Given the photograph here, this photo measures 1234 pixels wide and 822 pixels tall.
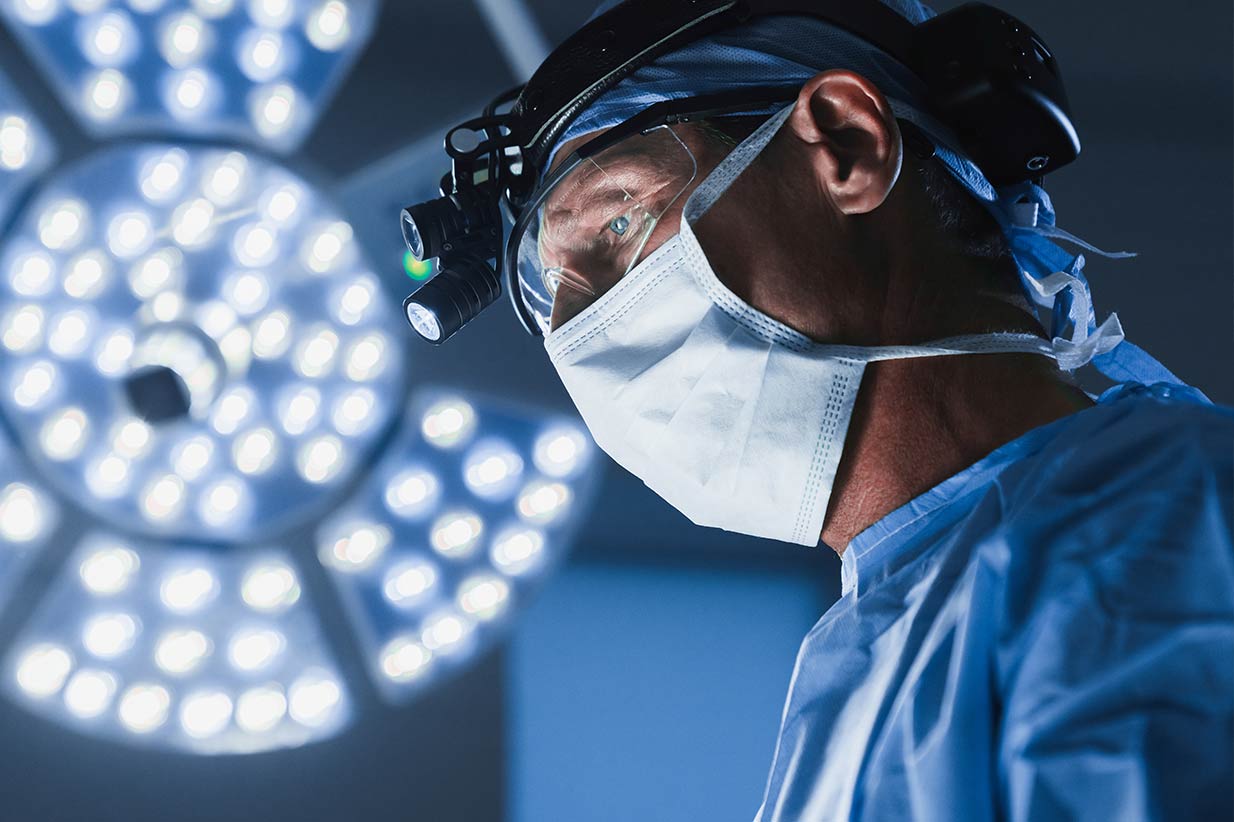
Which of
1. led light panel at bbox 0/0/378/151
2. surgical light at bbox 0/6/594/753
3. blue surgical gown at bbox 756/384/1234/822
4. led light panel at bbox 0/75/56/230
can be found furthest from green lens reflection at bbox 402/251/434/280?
blue surgical gown at bbox 756/384/1234/822

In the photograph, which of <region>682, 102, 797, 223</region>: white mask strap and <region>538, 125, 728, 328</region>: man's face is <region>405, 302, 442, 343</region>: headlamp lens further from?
<region>682, 102, 797, 223</region>: white mask strap

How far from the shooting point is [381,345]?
1705 mm

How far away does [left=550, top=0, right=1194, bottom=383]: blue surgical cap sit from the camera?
3.74 feet

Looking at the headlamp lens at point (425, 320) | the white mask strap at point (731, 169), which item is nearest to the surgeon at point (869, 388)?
the white mask strap at point (731, 169)

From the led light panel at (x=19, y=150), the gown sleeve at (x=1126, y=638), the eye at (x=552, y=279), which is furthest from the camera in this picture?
the led light panel at (x=19, y=150)

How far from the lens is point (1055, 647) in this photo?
0.73 m

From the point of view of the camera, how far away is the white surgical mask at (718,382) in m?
1.07

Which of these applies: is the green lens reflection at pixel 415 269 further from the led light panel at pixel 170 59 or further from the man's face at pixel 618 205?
the man's face at pixel 618 205

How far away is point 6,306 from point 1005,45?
1300 millimetres

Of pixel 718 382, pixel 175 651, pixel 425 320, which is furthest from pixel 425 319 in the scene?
pixel 175 651

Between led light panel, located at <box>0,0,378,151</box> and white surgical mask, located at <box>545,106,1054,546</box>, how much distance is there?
70cm

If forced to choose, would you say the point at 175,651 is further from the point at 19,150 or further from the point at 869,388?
the point at 869,388

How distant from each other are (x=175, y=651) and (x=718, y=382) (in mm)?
928

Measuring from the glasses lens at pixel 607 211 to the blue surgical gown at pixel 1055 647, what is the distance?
418 mm
